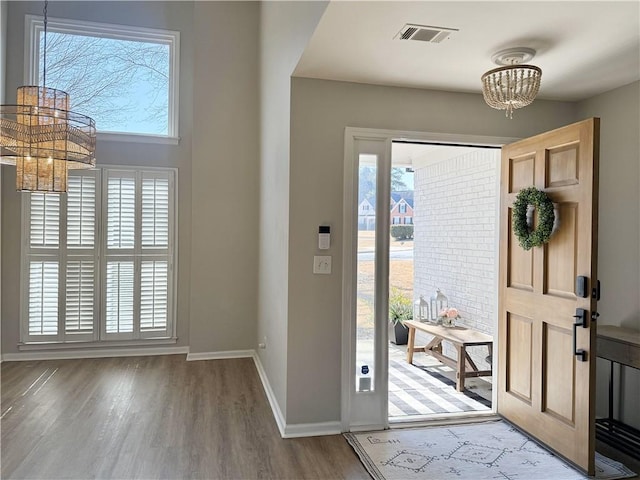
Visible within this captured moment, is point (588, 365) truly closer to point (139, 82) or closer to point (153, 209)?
point (153, 209)

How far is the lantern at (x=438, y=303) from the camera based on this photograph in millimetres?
5238

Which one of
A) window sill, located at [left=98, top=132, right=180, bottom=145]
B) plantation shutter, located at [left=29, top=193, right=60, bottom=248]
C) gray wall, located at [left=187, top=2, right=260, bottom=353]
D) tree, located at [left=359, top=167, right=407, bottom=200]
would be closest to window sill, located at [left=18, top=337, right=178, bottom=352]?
gray wall, located at [left=187, top=2, right=260, bottom=353]

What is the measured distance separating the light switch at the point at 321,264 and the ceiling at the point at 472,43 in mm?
1265

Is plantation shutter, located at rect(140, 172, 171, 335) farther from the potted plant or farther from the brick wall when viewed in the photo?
the brick wall

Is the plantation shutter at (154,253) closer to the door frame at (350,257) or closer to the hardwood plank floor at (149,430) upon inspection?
the hardwood plank floor at (149,430)

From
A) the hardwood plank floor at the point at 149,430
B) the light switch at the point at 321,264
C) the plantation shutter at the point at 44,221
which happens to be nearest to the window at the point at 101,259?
the plantation shutter at the point at 44,221

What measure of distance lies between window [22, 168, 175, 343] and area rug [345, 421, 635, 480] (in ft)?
10.5

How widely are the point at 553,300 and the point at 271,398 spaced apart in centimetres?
235

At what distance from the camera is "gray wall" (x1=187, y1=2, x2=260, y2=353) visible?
16.8 feet

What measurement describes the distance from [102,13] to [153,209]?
2405 mm

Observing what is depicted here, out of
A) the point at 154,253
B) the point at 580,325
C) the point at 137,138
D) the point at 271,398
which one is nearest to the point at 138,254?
the point at 154,253

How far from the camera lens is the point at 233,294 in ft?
17.1

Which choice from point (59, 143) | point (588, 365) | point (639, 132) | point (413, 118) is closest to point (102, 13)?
point (59, 143)

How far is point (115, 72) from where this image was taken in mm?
5250
